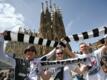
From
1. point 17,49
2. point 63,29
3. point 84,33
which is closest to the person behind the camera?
point 84,33

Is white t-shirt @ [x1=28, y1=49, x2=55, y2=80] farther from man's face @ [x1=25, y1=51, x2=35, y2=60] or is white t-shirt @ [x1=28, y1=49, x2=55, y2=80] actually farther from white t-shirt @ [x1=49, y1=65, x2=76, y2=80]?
white t-shirt @ [x1=49, y1=65, x2=76, y2=80]

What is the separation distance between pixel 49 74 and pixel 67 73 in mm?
394

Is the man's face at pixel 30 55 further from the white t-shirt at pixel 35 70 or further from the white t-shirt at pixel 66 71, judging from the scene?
the white t-shirt at pixel 66 71

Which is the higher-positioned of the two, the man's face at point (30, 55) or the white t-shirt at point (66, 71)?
the man's face at point (30, 55)

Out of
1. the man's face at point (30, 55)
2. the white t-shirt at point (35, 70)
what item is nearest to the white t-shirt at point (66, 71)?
the white t-shirt at point (35, 70)

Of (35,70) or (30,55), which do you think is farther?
(35,70)

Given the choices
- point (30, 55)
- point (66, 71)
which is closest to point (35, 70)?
point (30, 55)

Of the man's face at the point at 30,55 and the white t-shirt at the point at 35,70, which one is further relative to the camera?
the white t-shirt at the point at 35,70

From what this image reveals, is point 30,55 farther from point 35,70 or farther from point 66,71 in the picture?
point 66,71

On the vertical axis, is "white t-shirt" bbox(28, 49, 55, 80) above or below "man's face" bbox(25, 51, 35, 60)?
below

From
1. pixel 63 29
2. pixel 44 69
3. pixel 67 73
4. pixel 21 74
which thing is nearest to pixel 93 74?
pixel 67 73

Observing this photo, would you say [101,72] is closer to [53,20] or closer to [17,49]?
[17,49]

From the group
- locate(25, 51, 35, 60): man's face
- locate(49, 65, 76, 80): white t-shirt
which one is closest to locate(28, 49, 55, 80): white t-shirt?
locate(25, 51, 35, 60): man's face

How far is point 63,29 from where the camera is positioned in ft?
238
